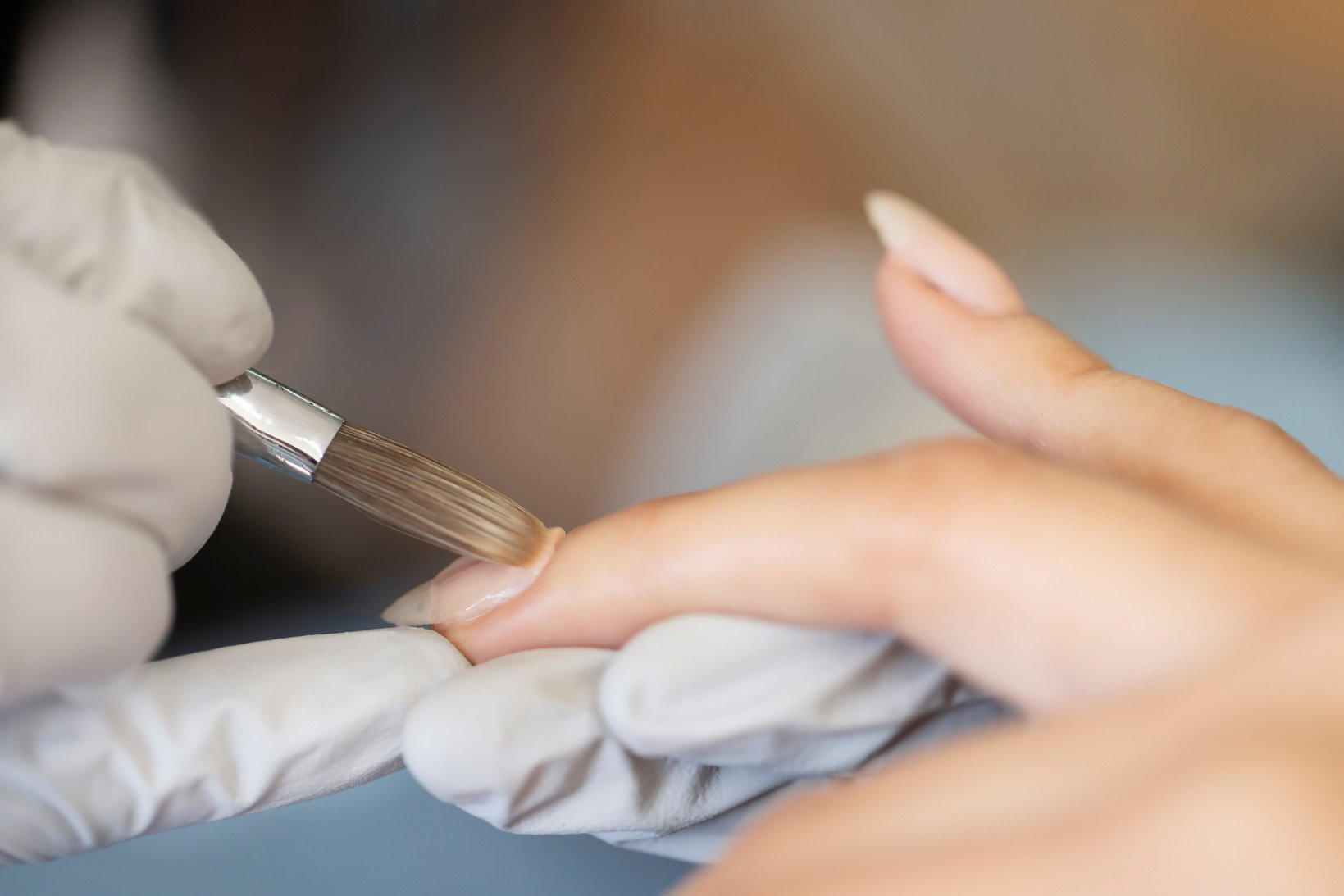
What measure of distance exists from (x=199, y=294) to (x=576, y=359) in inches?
18.5

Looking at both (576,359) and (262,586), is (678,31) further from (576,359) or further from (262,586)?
(262,586)

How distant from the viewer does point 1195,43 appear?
0.88 m

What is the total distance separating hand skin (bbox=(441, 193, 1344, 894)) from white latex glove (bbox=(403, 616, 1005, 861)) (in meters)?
0.02

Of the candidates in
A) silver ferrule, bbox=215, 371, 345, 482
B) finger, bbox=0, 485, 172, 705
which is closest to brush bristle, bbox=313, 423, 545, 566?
silver ferrule, bbox=215, 371, 345, 482

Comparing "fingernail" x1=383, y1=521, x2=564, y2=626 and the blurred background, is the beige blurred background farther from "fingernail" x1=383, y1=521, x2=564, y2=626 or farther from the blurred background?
"fingernail" x1=383, y1=521, x2=564, y2=626

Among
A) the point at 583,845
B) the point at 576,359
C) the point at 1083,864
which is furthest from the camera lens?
the point at 576,359

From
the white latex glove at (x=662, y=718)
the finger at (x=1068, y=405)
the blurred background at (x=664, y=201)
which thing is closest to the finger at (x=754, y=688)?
the white latex glove at (x=662, y=718)

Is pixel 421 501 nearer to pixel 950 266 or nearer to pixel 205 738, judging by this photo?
pixel 205 738

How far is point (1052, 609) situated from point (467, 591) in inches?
10.1

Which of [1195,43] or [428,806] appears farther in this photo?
[1195,43]

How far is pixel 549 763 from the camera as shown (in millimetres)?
343

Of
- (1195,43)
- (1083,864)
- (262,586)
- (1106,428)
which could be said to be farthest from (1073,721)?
(1195,43)

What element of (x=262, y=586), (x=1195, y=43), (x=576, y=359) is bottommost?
(x=262, y=586)

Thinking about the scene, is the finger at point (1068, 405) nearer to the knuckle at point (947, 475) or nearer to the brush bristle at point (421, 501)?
the knuckle at point (947, 475)
